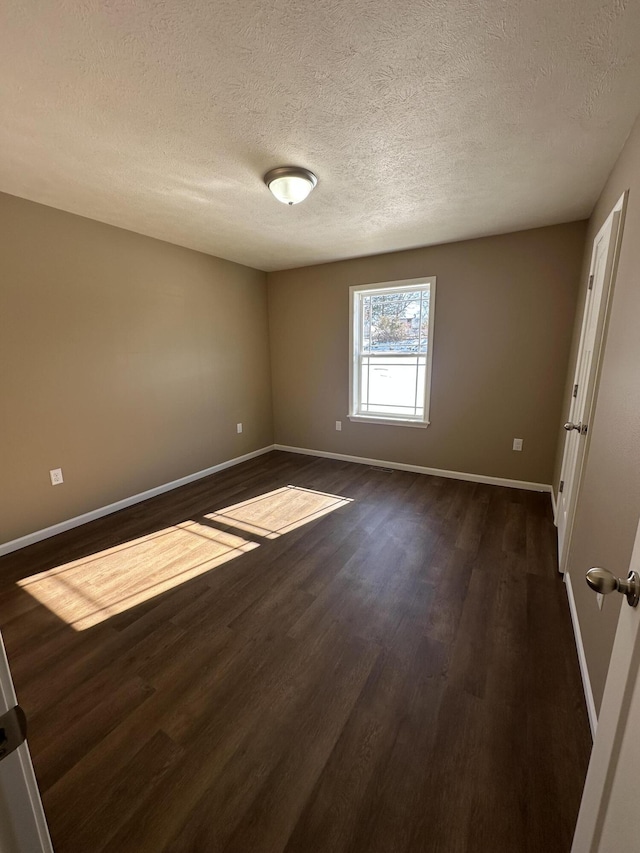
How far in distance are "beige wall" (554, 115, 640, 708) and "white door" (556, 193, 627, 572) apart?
11cm

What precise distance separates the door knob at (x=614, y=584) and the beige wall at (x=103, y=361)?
328 cm

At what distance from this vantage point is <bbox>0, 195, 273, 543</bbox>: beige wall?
249cm

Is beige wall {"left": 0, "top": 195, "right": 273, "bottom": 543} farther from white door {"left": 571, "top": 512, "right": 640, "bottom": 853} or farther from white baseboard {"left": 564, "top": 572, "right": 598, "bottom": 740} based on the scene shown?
white baseboard {"left": 564, "top": 572, "right": 598, "bottom": 740}

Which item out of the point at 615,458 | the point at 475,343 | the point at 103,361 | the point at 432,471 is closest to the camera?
the point at 615,458

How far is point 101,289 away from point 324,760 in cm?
342

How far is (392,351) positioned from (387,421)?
819 millimetres

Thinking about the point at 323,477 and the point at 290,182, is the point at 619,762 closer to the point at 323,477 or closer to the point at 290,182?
the point at 290,182

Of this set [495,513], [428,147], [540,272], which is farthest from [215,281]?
[495,513]

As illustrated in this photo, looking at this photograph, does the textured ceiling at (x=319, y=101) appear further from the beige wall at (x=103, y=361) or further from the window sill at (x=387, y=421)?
the window sill at (x=387, y=421)

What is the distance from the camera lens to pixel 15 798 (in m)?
0.50

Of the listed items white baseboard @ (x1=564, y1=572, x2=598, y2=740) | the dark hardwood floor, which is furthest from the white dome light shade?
white baseboard @ (x1=564, y1=572, x2=598, y2=740)

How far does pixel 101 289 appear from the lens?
9.59 ft

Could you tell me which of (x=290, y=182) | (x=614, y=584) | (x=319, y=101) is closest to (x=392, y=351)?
(x=290, y=182)

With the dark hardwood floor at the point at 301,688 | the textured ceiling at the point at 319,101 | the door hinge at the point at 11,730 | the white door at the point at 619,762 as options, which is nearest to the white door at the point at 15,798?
the door hinge at the point at 11,730
